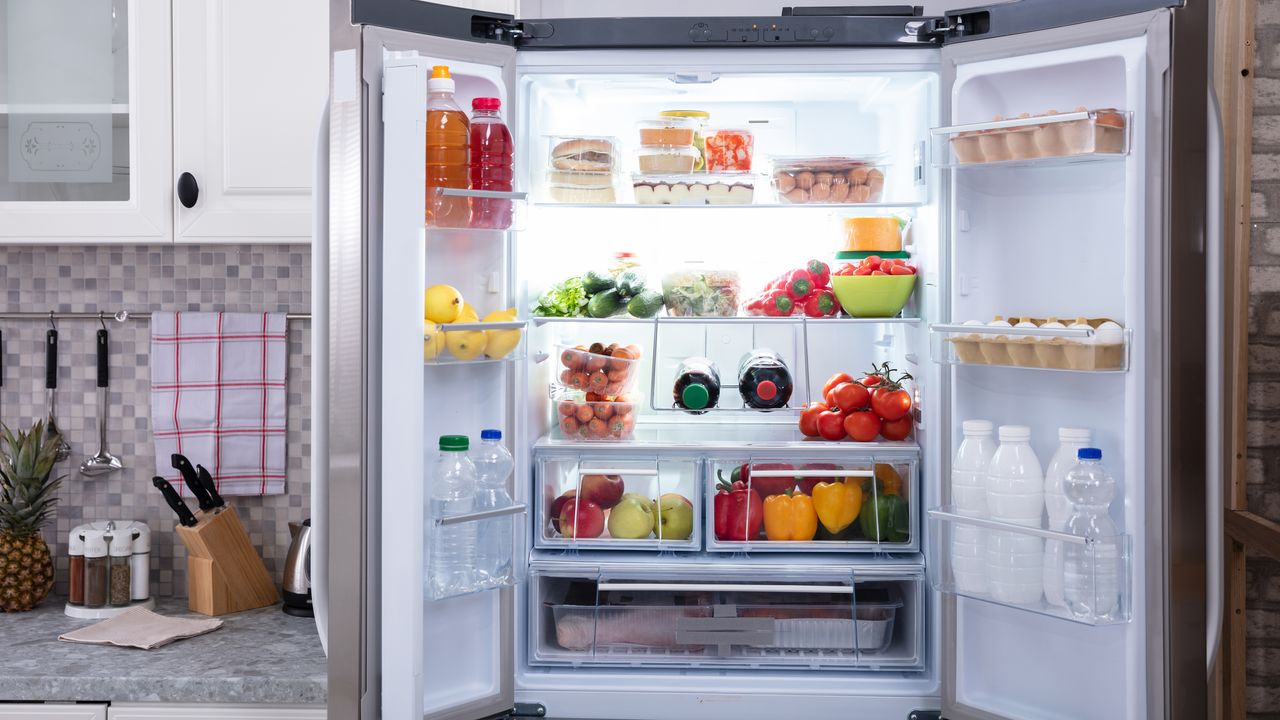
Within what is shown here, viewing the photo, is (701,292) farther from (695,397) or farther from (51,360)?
(51,360)

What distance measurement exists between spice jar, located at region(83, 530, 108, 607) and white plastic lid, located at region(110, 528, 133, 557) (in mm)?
19

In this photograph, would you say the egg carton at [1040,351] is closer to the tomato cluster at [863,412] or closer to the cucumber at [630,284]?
the tomato cluster at [863,412]

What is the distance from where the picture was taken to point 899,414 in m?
2.01

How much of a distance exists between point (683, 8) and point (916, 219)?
814 millimetres

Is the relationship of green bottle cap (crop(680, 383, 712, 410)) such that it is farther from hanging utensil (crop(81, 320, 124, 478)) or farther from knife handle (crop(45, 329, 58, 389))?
knife handle (crop(45, 329, 58, 389))

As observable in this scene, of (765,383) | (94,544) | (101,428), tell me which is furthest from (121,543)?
(765,383)

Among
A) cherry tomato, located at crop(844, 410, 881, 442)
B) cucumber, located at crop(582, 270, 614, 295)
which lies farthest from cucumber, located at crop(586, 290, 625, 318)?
cherry tomato, located at crop(844, 410, 881, 442)

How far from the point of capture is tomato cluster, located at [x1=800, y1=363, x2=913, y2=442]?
Result: 2.02m

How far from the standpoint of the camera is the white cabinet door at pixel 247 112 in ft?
6.72

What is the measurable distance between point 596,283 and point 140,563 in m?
1.27

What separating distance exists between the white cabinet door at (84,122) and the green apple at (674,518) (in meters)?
1.21

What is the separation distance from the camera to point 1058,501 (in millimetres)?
1685

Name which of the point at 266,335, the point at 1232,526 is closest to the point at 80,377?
the point at 266,335

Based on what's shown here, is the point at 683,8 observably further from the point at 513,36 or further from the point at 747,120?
the point at 513,36
